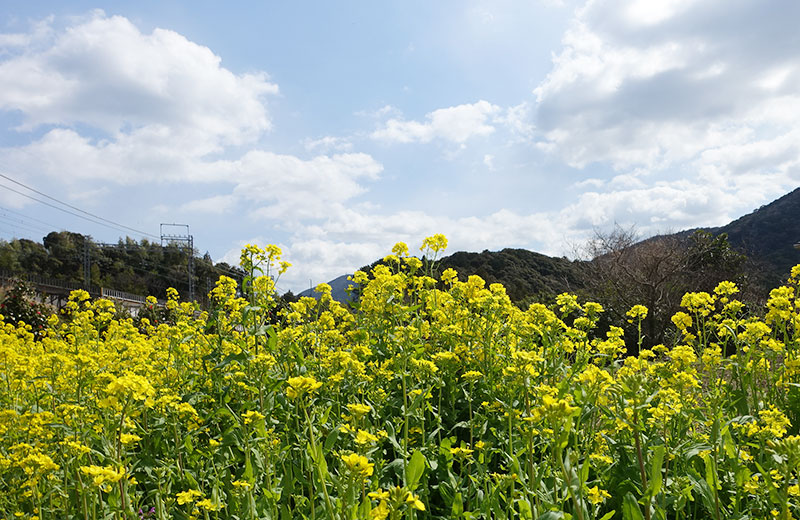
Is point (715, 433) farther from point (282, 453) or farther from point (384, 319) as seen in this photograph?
point (384, 319)

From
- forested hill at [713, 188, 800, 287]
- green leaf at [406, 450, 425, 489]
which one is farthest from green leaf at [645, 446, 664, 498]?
forested hill at [713, 188, 800, 287]

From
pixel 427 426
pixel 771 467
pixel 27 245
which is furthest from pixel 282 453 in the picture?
pixel 27 245

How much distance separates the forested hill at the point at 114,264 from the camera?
173 feet

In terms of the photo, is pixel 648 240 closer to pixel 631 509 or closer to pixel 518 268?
pixel 518 268

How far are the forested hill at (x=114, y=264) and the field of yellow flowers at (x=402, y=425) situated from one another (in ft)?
164

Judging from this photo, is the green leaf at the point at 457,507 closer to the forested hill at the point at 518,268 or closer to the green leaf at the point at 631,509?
the green leaf at the point at 631,509

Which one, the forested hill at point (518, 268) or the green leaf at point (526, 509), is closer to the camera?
the green leaf at point (526, 509)

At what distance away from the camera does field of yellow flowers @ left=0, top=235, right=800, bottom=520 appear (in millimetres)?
1949

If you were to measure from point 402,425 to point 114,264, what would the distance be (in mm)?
67934

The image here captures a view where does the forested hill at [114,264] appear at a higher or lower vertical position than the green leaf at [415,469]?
higher

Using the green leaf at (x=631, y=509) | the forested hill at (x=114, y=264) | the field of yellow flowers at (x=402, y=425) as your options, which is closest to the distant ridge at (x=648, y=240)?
the field of yellow flowers at (x=402, y=425)

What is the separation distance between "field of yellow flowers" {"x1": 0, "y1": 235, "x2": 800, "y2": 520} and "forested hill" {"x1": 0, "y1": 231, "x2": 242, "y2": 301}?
5003 centimetres

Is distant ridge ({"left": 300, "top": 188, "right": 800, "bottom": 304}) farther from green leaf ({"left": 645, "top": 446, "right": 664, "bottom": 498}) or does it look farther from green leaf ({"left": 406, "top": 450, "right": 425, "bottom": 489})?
green leaf ({"left": 645, "top": 446, "right": 664, "bottom": 498})

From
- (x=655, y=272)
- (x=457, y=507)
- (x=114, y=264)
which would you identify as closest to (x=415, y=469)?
(x=457, y=507)
